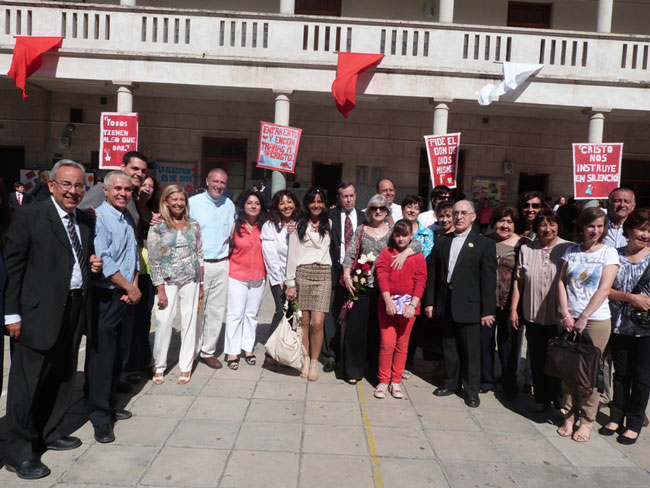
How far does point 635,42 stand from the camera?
12.8 m

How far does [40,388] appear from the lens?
3699mm

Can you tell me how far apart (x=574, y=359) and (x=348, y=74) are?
9409 millimetres

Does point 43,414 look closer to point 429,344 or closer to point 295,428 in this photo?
point 295,428

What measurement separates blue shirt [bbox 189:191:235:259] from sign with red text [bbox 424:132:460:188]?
21.7ft

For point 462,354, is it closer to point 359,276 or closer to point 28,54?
point 359,276

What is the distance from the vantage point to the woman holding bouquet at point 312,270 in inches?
219

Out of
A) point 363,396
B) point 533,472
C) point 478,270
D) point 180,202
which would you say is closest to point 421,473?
point 533,472

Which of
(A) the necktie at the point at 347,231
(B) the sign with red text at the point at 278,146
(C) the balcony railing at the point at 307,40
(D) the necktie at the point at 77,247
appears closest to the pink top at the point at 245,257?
(A) the necktie at the point at 347,231

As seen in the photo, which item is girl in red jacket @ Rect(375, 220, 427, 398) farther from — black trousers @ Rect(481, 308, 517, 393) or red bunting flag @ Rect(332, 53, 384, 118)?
red bunting flag @ Rect(332, 53, 384, 118)

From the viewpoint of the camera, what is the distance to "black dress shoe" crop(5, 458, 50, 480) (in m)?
3.41

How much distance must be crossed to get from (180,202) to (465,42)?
10247mm

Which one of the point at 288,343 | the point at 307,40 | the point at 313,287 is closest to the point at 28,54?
the point at 307,40

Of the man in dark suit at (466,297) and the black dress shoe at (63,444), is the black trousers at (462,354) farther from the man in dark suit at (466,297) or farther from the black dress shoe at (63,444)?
the black dress shoe at (63,444)

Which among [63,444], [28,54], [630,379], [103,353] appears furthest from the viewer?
[28,54]
